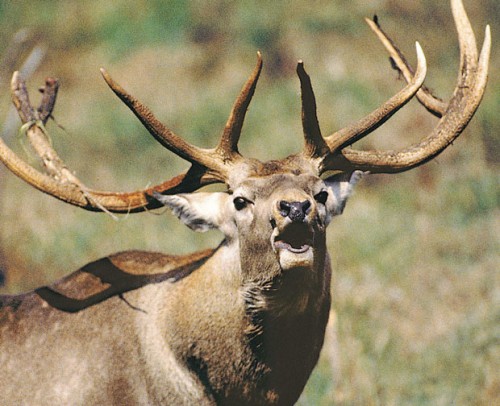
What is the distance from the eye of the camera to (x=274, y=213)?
16.8 feet

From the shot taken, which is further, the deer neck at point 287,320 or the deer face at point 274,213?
the deer neck at point 287,320

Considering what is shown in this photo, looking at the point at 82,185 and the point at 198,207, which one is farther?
the point at 82,185

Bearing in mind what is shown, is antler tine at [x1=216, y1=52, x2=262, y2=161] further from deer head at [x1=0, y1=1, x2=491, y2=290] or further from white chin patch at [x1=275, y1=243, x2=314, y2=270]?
white chin patch at [x1=275, y1=243, x2=314, y2=270]

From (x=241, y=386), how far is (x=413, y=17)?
1002 centimetres

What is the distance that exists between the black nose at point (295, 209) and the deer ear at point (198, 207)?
24.2 inches

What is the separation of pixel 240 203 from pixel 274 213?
1.17ft

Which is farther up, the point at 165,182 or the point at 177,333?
the point at 165,182

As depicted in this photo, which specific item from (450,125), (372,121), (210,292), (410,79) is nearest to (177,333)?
(210,292)

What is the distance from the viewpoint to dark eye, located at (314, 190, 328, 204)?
5.39 m

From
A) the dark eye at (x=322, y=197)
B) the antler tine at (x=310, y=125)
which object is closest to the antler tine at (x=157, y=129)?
the antler tine at (x=310, y=125)

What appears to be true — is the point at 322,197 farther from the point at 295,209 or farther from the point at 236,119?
the point at 236,119

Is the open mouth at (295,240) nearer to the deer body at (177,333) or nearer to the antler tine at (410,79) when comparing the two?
the deer body at (177,333)

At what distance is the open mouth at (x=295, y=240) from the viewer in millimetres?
5102

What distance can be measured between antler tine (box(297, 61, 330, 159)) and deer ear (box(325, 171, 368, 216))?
0.17 meters
